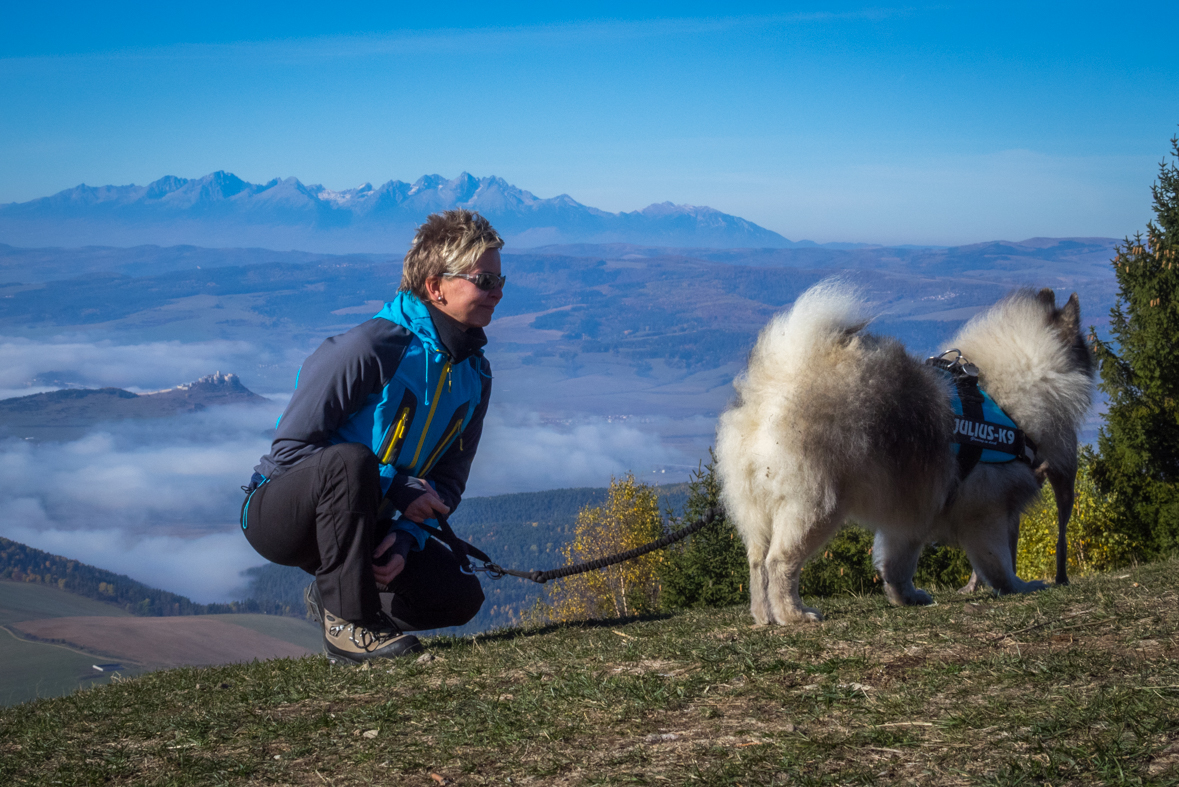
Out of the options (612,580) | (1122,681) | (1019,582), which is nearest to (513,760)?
(1122,681)

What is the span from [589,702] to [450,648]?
6.71 ft

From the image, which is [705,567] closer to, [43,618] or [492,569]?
[492,569]

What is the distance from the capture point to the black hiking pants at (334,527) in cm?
467

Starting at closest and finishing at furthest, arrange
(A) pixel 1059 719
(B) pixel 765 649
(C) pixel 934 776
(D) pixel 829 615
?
(C) pixel 934 776
(A) pixel 1059 719
(B) pixel 765 649
(D) pixel 829 615

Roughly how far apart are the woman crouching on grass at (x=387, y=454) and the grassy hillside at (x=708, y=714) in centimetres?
51

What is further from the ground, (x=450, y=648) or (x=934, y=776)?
(x=934, y=776)

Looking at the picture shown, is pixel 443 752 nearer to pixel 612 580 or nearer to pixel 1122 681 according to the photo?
pixel 1122 681

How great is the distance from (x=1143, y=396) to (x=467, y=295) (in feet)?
98.5

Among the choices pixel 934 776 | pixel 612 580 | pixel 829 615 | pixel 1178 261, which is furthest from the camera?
pixel 612 580

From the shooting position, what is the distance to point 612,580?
69.9m

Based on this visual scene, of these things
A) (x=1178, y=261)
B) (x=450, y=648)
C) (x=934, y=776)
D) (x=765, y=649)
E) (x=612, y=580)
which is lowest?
(x=612, y=580)

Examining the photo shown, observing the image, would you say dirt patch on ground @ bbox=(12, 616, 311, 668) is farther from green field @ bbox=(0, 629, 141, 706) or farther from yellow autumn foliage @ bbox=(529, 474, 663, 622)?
yellow autumn foliage @ bbox=(529, 474, 663, 622)

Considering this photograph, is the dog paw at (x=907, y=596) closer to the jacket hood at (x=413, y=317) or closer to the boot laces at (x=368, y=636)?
the boot laces at (x=368, y=636)

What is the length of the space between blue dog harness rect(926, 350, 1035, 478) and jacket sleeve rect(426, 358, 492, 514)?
313 cm
